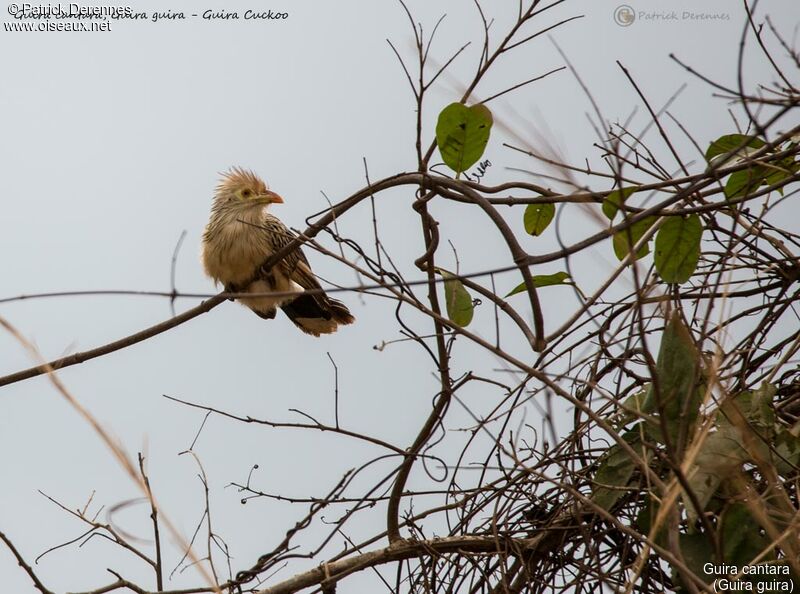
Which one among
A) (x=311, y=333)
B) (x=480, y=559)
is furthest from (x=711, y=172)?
(x=311, y=333)

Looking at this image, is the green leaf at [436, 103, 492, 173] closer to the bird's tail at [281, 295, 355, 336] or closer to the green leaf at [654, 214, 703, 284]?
the green leaf at [654, 214, 703, 284]

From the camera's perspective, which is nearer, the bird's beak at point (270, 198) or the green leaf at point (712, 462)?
the green leaf at point (712, 462)

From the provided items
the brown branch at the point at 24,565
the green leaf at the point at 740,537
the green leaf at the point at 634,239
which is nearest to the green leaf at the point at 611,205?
the green leaf at the point at 634,239

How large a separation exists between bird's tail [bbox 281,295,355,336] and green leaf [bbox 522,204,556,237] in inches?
78.6

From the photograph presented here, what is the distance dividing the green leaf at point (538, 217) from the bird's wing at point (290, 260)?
1963 mm

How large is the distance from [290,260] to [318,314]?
0.39 metres

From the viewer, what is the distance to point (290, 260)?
500 cm

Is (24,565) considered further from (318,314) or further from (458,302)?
(318,314)

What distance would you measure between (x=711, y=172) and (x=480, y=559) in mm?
1405

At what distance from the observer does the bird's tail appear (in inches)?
201

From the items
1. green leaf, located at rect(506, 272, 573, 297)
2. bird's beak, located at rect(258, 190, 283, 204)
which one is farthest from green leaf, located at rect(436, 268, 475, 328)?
bird's beak, located at rect(258, 190, 283, 204)

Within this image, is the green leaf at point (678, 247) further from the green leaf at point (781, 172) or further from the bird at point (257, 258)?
the bird at point (257, 258)

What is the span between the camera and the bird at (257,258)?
16.2 feet

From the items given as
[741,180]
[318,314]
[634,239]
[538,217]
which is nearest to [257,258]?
[318,314]
